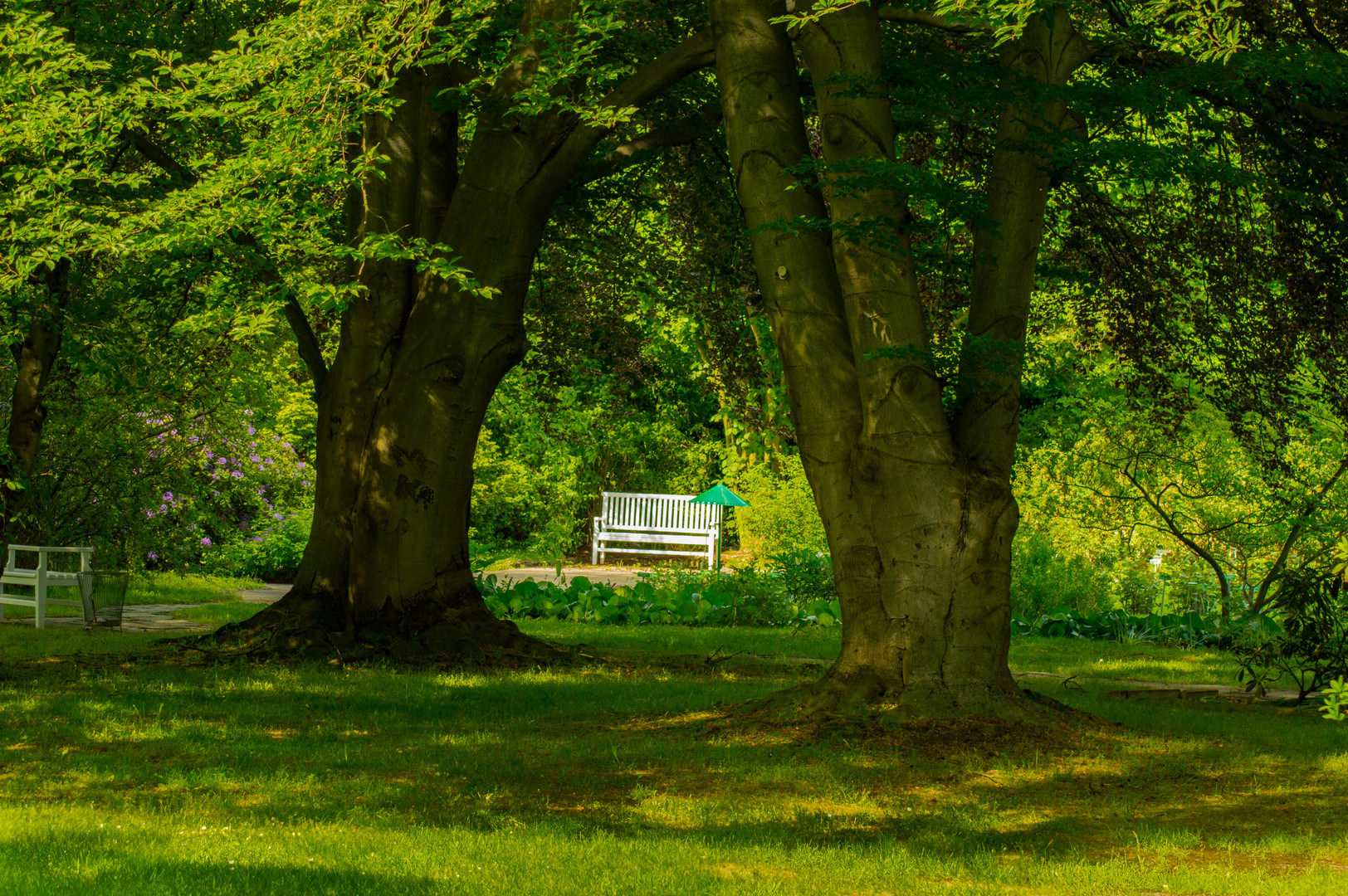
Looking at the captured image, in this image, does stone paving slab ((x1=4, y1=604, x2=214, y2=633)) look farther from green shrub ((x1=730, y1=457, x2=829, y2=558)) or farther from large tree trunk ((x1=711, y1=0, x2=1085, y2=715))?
green shrub ((x1=730, y1=457, x2=829, y2=558))

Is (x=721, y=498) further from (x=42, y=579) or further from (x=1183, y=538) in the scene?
(x=42, y=579)

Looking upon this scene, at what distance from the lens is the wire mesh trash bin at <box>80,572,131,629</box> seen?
12227mm

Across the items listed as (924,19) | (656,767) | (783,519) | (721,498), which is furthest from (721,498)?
(656,767)

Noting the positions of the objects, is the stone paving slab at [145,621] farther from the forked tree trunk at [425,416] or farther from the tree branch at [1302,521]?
the tree branch at [1302,521]

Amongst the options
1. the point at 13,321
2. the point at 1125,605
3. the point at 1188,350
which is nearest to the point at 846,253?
the point at 1188,350

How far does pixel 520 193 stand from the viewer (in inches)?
390

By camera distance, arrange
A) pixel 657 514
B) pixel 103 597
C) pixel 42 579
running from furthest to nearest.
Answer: pixel 657 514 → pixel 103 597 → pixel 42 579

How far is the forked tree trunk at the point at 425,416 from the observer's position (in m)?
9.90

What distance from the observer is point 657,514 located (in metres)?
25.5

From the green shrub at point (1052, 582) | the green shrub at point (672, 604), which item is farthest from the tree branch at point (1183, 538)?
the green shrub at point (672, 604)

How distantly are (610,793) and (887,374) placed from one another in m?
2.84

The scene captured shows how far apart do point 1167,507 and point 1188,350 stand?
3687 mm

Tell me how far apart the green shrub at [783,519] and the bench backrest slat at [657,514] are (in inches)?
170

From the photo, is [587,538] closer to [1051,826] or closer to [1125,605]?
[1125,605]
